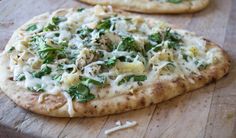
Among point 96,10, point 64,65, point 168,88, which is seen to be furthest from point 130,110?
point 96,10

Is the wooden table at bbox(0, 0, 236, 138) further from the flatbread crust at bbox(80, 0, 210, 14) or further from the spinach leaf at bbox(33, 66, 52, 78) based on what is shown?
the flatbread crust at bbox(80, 0, 210, 14)

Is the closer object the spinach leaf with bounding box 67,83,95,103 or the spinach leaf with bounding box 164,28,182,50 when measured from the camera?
the spinach leaf with bounding box 67,83,95,103

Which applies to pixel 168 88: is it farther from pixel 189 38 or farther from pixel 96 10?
pixel 96 10

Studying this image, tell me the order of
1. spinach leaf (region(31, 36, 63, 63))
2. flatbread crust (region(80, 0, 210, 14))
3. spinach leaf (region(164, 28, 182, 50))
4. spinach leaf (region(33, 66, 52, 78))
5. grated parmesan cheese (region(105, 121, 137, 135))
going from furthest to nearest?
flatbread crust (region(80, 0, 210, 14)) → spinach leaf (region(164, 28, 182, 50)) → spinach leaf (region(31, 36, 63, 63)) → spinach leaf (region(33, 66, 52, 78)) → grated parmesan cheese (region(105, 121, 137, 135))

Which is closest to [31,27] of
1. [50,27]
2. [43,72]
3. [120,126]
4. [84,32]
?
[50,27]

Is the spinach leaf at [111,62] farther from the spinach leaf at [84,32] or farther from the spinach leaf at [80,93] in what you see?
the spinach leaf at [84,32]

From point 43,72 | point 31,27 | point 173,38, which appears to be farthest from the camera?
point 31,27

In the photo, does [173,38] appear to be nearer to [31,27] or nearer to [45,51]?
[45,51]

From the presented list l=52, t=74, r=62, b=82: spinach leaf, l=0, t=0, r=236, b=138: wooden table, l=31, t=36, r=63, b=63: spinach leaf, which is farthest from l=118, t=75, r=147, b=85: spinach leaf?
l=31, t=36, r=63, b=63: spinach leaf

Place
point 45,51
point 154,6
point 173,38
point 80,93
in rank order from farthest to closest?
point 154,6
point 173,38
point 45,51
point 80,93
